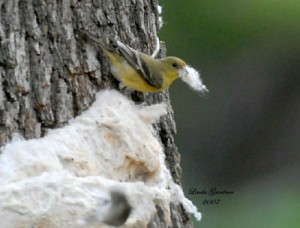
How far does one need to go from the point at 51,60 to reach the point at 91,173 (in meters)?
0.32

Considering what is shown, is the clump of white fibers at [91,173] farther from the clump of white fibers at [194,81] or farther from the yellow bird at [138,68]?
the clump of white fibers at [194,81]

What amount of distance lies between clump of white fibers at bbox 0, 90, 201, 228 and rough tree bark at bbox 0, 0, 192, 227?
4cm

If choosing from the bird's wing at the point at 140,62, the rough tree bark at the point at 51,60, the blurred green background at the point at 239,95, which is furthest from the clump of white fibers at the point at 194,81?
the blurred green background at the point at 239,95

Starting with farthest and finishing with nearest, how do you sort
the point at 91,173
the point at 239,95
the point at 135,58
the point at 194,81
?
1. the point at 239,95
2. the point at 194,81
3. the point at 135,58
4. the point at 91,173

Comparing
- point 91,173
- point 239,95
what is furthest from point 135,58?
point 239,95

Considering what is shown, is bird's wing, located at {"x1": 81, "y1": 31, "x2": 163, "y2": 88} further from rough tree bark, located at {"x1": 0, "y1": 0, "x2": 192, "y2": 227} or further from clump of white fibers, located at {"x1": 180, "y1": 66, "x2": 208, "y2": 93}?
clump of white fibers, located at {"x1": 180, "y1": 66, "x2": 208, "y2": 93}

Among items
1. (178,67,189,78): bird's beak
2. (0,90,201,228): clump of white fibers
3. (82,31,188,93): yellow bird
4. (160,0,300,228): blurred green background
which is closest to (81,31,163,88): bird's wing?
(82,31,188,93): yellow bird

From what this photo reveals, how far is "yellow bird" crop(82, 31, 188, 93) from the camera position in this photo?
3219 millimetres

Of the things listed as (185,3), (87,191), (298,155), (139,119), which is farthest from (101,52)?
(298,155)

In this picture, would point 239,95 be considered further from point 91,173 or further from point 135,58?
point 91,173

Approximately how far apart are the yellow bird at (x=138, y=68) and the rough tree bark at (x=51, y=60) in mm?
32

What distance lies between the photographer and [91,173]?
303cm

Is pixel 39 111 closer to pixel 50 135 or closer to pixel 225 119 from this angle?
pixel 50 135

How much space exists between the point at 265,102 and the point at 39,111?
313cm
